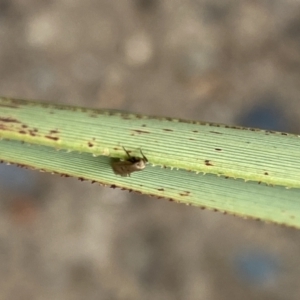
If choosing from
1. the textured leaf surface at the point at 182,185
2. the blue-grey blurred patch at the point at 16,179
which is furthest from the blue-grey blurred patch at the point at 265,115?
the textured leaf surface at the point at 182,185

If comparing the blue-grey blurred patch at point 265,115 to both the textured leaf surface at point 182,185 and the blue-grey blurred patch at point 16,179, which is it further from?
the textured leaf surface at point 182,185

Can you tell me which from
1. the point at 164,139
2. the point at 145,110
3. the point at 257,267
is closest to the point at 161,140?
the point at 164,139

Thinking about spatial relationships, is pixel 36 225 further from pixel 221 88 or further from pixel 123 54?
pixel 221 88

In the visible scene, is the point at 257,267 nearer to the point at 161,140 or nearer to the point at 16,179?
the point at 16,179

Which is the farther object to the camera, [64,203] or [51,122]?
[64,203]

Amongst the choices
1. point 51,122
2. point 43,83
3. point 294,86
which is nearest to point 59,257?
point 43,83

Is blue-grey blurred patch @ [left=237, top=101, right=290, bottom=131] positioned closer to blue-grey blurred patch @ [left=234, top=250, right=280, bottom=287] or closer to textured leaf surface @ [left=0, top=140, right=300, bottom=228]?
blue-grey blurred patch @ [left=234, top=250, right=280, bottom=287]
